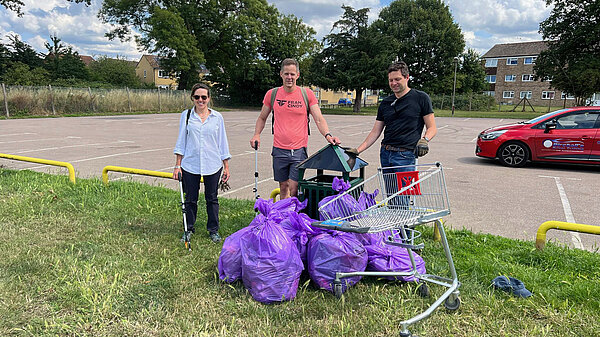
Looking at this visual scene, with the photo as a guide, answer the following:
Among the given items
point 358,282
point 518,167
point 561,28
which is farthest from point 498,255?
point 561,28

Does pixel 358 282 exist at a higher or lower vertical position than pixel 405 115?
lower

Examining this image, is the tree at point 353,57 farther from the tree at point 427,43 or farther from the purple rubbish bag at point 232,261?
the purple rubbish bag at point 232,261

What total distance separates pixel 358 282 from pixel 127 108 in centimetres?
3284

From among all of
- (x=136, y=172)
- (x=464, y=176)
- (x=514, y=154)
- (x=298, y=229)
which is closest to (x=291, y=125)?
(x=298, y=229)

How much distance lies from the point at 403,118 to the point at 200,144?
2140 mm

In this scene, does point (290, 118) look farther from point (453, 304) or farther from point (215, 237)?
point (453, 304)

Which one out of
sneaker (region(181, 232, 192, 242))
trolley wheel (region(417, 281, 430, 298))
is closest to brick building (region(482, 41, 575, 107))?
trolley wheel (region(417, 281, 430, 298))

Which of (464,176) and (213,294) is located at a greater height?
(464,176)

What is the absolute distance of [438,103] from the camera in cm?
4625

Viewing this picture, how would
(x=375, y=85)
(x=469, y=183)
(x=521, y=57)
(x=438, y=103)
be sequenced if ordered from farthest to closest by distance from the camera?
(x=521, y=57), (x=438, y=103), (x=375, y=85), (x=469, y=183)

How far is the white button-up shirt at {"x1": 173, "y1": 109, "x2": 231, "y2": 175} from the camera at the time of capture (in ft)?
13.9

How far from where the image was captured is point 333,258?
10.4ft

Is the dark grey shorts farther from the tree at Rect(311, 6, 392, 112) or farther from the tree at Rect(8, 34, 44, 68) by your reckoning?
the tree at Rect(8, 34, 44, 68)

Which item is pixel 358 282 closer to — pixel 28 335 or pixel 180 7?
pixel 28 335
